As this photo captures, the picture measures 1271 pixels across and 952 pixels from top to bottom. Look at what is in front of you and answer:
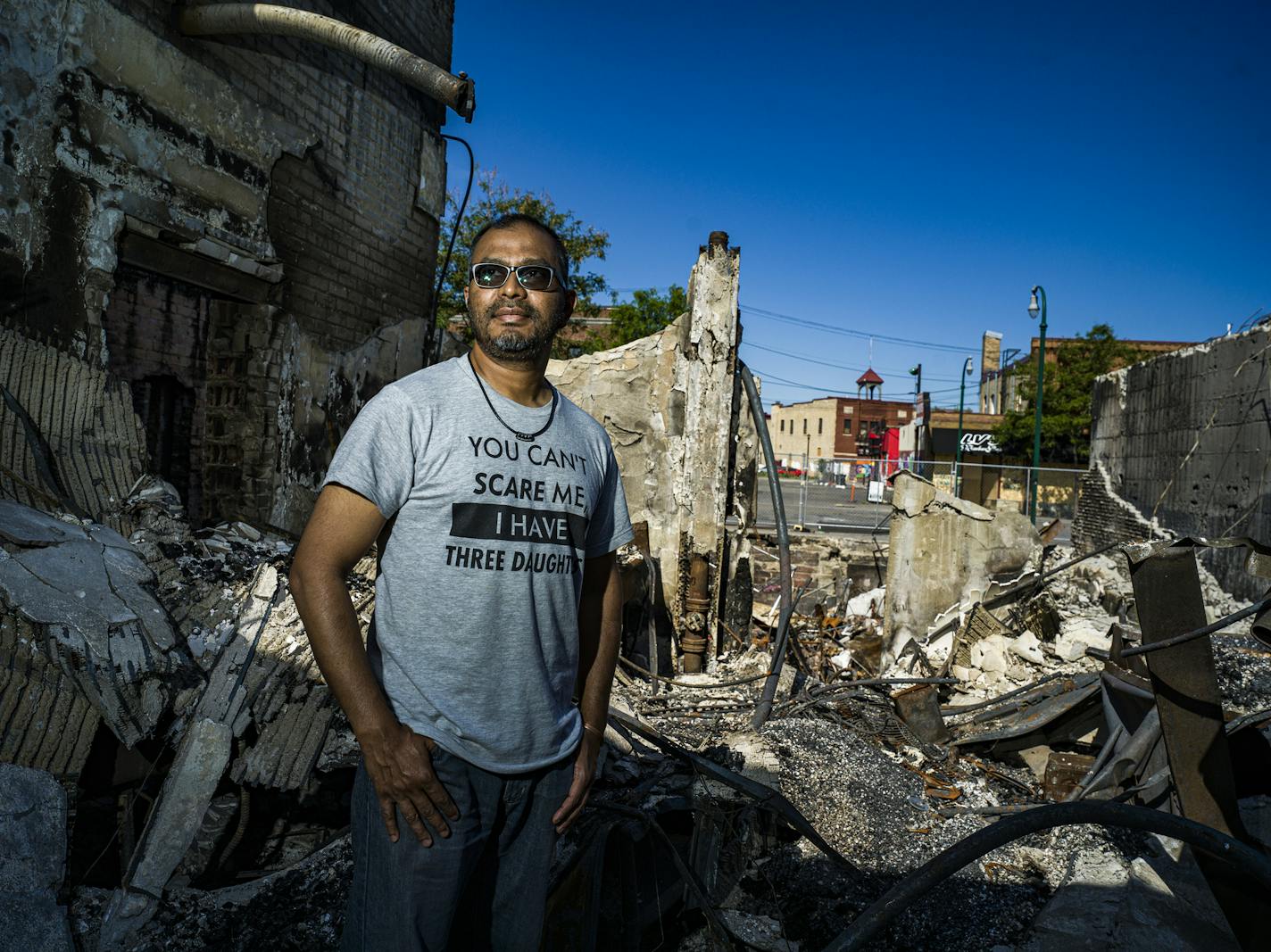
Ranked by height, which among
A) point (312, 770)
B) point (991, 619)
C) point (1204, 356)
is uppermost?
point (1204, 356)

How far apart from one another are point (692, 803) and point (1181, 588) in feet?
6.23

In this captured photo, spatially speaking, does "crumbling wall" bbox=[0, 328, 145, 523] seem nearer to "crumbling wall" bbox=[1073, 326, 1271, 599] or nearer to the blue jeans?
the blue jeans

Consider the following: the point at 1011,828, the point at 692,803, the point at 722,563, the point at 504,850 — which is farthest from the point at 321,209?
the point at 1011,828

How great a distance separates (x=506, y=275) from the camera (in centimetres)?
174

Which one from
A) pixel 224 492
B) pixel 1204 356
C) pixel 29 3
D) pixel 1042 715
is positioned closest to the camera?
pixel 29 3

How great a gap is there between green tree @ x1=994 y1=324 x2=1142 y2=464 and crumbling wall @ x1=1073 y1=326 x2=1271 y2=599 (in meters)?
15.4

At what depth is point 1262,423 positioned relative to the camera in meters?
7.39

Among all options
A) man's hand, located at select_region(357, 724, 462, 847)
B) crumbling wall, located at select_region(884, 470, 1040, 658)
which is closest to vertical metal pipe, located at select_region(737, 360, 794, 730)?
crumbling wall, located at select_region(884, 470, 1040, 658)

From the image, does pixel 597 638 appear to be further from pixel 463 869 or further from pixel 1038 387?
pixel 1038 387

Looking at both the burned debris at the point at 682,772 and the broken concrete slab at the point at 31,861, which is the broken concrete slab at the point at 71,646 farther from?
the broken concrete slab at the point at 31,861

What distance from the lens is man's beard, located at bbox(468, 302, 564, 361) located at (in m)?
1.70

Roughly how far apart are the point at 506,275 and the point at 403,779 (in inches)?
41.7

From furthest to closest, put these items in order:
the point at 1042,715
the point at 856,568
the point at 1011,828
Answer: the point at 856,568 → the point at 1042,715 → the point at 1011,828

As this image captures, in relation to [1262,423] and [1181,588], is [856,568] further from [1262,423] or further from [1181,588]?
[1181,588]
